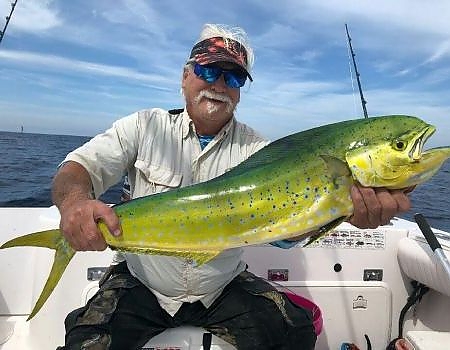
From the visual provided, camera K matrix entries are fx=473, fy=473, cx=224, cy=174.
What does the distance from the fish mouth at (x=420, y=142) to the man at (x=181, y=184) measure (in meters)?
1.00

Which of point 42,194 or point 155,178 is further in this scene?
point 42,194

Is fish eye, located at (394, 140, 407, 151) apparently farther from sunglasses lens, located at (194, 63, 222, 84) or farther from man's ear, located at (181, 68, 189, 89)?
man's ear, located at (181, 68, 189, 89)

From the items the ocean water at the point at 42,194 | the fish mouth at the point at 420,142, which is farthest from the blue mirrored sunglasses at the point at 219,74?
the ocean water at the point at 42,194

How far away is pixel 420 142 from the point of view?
1.82 metres

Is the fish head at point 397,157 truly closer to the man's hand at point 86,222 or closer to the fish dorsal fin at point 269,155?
the fish dorsal fin at point 269,155

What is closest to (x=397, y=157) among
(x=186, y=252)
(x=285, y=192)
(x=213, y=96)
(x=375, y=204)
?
(x=375, y=204)

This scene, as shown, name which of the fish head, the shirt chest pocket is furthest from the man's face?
the fish head

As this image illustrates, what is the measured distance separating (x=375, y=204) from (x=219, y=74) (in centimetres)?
140

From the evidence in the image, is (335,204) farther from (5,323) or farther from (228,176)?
(5,323)

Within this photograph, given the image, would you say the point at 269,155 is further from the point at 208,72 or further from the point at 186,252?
the point at 208,72

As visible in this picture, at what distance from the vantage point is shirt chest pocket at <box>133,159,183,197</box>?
284cm

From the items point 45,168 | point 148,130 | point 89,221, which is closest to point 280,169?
point 89,221

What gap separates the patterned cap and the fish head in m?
1.26

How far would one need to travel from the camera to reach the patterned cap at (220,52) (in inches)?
112
